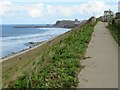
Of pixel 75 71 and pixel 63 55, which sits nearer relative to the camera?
pixel 75 71

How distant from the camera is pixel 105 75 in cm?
1012

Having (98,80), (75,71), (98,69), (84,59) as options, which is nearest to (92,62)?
(84,59)

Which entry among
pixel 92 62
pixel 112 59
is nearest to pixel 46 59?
pixel 92 62

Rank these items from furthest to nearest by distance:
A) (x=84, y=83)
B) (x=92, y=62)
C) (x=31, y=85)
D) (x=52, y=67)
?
(x=92, y=62) → (x=52, y=67) → (x=84, y=83) → (x=31, y=85)

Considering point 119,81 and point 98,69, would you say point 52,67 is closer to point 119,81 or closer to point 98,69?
point 98,69

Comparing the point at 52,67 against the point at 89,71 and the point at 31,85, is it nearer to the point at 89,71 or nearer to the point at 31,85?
the point at 89,71

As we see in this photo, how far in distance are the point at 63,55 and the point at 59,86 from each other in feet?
19.5

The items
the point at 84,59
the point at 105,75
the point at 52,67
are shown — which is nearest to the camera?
the point at 105,75

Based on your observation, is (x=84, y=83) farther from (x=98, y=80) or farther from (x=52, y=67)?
(x=52, y=67)

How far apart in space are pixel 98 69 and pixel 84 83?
2.37m

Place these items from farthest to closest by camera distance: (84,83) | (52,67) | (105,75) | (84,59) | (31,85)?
(84,59) < (52,67) < (105,75) < (84,83) < (31,85)

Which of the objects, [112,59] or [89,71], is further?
[112,59]

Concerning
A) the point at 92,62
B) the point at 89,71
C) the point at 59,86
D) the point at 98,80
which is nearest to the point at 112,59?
the point at 92,62

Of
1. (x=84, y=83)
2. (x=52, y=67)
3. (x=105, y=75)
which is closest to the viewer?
(x=84, y=83)
